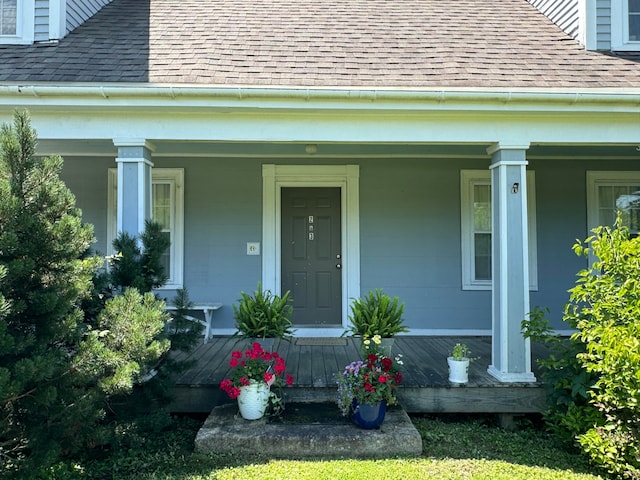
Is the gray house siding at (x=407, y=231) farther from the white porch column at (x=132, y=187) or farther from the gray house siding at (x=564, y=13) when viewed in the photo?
the white porch column at (x=132, y=187)

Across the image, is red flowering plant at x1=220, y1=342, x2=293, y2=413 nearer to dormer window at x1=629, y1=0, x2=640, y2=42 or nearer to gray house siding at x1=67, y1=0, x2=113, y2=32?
gray house siding at x1=67, y1=0, x2=113, y2=32

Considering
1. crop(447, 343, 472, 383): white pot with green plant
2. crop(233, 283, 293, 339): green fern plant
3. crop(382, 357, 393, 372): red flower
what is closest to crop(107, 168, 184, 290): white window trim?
crop(233, 283, 293, 339): green fern plant

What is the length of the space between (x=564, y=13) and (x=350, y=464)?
5861 mm

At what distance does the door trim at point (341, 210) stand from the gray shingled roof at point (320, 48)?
1556 millimetres

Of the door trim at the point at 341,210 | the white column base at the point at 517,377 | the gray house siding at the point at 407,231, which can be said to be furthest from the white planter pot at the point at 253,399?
the gray house siding at the point at 407,231

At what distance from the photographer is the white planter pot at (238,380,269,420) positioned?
3363 millimetres

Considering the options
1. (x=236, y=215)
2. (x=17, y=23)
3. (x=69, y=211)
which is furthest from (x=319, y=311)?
(x=17, y=23)

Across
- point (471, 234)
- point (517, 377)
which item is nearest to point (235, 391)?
point (517, 377)

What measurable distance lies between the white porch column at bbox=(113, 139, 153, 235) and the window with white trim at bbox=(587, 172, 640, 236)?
5.51m

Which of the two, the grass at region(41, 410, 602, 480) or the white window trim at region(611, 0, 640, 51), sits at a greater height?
the white window trim at region(611, 0, 640, 51)

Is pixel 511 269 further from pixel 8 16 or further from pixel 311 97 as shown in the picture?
pixel 8 16

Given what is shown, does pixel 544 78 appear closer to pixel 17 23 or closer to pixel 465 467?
pixel 465 467

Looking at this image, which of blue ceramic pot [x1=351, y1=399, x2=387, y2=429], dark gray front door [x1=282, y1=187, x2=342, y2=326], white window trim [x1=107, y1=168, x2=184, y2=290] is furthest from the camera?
dark gray front door [x1=282, y1=187, x2=342, y2=326]

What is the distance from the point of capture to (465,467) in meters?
3.05
